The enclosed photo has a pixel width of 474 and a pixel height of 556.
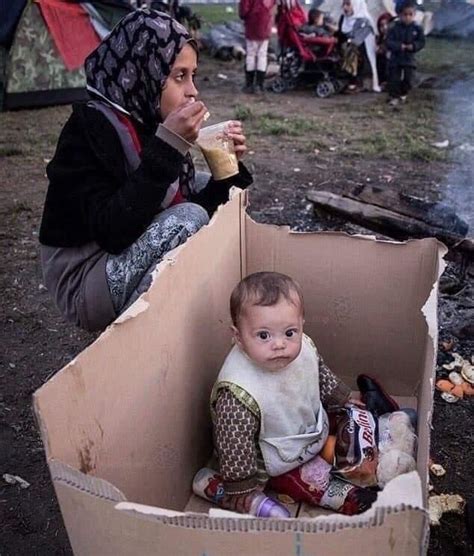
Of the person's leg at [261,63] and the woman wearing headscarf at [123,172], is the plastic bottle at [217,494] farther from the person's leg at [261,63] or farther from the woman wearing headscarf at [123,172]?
Result: the person's leg at [261,63]

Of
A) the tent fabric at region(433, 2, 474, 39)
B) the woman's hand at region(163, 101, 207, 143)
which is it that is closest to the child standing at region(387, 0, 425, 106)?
the tent fabric at region(433, 2, 474, 39)

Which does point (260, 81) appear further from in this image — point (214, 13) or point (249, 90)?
point (214, 13)

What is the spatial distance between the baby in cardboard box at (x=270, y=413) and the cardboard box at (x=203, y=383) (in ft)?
0.45

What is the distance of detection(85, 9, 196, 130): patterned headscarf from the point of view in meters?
A: 2.20

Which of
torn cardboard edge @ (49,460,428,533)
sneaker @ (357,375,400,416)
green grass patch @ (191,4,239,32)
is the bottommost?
green grass patch @ (191,4,239,32)

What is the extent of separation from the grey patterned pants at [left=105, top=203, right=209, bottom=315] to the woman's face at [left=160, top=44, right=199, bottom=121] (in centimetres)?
34

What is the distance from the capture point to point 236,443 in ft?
6.49

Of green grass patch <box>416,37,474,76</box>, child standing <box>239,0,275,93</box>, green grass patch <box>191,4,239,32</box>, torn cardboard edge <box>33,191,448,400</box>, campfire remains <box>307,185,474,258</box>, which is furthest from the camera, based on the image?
green grass patch <box>191,4,239,32</box>

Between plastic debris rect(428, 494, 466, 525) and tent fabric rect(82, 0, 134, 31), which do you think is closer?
plastic debris rect(428, 494, 466, 525)

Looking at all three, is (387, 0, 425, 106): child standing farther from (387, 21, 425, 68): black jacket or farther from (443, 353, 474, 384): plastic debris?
(443, 353, 474, 384): plastic debris

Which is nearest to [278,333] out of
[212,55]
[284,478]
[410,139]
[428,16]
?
[284,478]

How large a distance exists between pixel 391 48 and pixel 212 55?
4.08 m

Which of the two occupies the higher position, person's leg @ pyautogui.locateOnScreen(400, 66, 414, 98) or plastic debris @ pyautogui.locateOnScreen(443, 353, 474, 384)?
plastic debris @ pyautogui.locateOnScreen(443, 353, 474, 384)

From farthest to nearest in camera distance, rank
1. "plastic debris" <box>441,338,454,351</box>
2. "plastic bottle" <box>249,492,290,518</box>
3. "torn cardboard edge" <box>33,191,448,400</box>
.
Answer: "plastic debris" <box>441,338,454,351</box>
"plastic bottle" <box>249,492,290,518</box>
"torn cardboard edge" <box>33,191,448,400</box>
